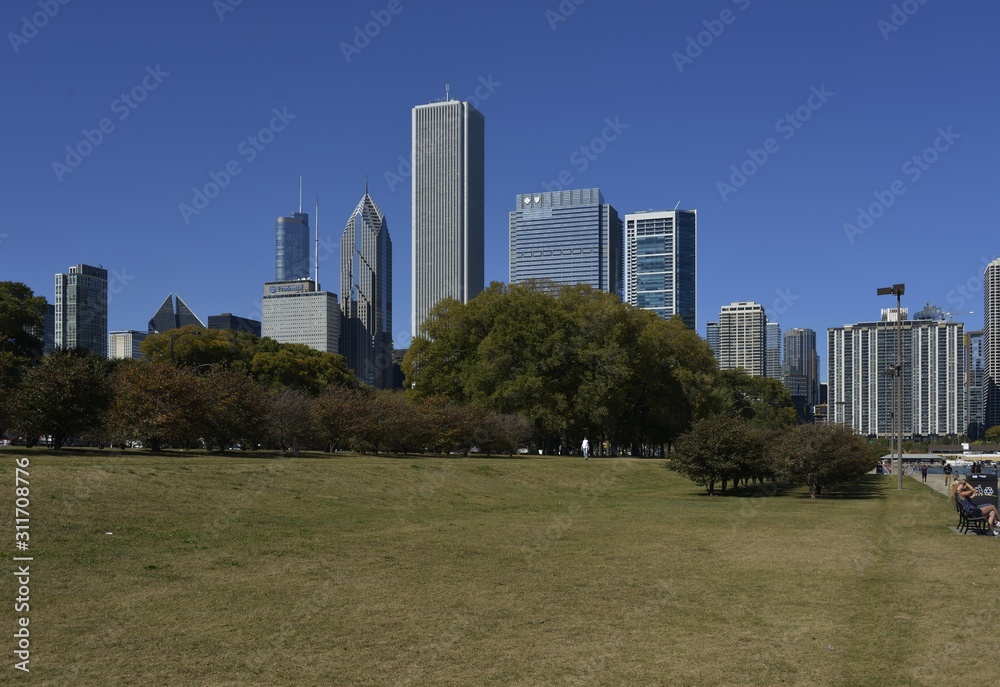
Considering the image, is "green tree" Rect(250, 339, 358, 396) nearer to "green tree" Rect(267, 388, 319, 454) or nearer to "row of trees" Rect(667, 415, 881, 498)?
"green tree" Rect(267, 388, 319, 454)

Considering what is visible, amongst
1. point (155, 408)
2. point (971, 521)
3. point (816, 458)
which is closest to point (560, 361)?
point (816, 458)

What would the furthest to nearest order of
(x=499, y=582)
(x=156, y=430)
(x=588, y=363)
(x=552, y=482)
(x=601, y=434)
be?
(x=601, y=434) → (x=588, y=363) → (x=552, y=482) → (x=156, y=430) → (x=499, y=582)

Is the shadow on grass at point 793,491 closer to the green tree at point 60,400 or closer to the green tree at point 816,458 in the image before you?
the green tree at point 816,458

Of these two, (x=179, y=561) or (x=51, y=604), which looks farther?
(x=179, y=561)

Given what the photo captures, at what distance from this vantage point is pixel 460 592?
426 inches

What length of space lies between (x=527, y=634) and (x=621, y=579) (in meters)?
3.47

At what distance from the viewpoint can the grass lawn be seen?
764cm

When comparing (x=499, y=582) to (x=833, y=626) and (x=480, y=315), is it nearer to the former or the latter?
(x=833, y=626)

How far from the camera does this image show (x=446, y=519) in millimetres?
19500

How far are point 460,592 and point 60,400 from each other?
2068cm

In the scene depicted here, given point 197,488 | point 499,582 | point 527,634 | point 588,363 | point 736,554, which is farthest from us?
point 588,363

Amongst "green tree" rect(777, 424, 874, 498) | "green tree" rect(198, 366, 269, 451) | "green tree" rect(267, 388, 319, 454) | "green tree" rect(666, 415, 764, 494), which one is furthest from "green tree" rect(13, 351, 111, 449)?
"green tree" rect(777, 424, 874, 498)

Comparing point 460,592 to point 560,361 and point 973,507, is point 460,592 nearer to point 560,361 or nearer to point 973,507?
point 973,507

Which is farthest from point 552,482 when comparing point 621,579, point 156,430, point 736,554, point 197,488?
point 621,579
